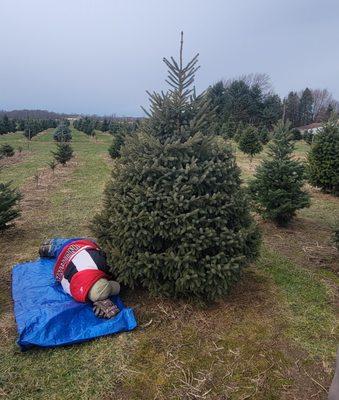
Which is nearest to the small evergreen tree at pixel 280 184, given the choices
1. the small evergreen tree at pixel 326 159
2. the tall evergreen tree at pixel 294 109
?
the small evergreen tree at pixel 326 159

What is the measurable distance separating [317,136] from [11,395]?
11098mm

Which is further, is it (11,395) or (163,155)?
(163,155)

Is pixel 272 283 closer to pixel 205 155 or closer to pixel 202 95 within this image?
pixel 205 155

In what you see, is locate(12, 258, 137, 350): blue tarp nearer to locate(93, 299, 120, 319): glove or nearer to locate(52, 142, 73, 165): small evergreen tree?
locate(93, 299, 120, 319): glove

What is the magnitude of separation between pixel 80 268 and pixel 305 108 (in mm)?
72460

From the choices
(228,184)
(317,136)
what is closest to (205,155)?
(228,184)

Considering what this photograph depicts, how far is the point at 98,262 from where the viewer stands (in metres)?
4.31

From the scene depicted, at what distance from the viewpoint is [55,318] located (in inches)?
144

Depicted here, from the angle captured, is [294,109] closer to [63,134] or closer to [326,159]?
[63,134]

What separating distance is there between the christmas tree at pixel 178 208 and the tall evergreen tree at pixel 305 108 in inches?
2768

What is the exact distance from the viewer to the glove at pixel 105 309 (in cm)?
382

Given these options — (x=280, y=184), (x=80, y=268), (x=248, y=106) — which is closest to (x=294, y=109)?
(x=248, y=106)

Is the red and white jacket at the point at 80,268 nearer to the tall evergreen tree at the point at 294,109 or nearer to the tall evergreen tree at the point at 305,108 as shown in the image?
the tall evergreen tree at the point at 294,109

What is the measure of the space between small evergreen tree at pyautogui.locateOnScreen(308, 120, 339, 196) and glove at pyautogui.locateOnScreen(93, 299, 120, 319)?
9.10 meters
